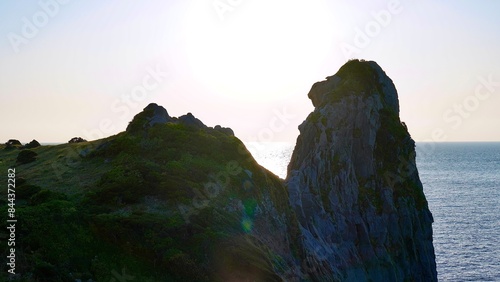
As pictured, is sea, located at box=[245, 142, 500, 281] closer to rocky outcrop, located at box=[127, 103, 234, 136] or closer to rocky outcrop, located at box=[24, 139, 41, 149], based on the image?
rocky outcrop, located at box=[127, 103, 234, 136]

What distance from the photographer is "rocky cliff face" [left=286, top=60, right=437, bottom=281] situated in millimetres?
51438

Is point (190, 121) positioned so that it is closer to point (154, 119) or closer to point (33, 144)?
point (154, 119)

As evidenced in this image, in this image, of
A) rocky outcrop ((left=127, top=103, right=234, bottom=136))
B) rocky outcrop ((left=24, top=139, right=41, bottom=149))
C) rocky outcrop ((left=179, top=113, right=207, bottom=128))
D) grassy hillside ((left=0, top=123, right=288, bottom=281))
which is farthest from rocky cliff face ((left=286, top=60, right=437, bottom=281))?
rocky outcrop ((left=24, top=139, right=41, bottom=149))

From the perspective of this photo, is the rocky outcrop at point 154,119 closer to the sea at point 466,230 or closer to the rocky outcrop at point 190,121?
the rocky outcrop at point 190,121

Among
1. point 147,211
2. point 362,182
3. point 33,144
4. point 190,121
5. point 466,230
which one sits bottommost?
point 466,230

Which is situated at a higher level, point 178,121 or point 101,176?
point 178,121

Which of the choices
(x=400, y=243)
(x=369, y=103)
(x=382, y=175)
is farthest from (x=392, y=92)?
(x=400, y=243)

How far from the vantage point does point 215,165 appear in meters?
34.9

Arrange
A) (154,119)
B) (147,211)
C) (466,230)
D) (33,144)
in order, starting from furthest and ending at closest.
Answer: (466,230), (33,144), (154,119), (147,211)

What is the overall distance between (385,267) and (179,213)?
3542cm

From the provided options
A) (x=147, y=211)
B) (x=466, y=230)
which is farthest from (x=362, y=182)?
(x=466, y=230)

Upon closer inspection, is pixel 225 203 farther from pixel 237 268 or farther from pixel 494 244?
pixel 494 244

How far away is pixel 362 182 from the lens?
57.1 metres

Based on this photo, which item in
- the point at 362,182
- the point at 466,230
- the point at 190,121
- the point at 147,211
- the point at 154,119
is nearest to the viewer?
the point at 147,211
